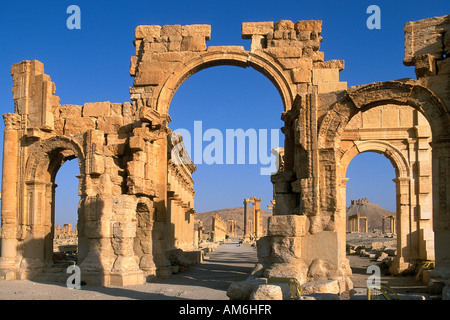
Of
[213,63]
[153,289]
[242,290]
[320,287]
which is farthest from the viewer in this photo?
[213,63]

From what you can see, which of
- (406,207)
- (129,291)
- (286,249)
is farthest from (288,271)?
(406,207)

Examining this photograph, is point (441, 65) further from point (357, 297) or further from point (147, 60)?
point (147, 60)

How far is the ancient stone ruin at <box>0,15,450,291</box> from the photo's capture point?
38.7 ft

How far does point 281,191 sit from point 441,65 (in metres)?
4.34

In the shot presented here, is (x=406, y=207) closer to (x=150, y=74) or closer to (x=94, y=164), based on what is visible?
(x=150, y=74)

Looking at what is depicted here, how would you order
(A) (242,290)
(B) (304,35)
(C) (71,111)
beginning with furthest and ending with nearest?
(C) (71,111), (B) (304,35), (A) (242,290)

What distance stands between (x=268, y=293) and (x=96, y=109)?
9.78 metres

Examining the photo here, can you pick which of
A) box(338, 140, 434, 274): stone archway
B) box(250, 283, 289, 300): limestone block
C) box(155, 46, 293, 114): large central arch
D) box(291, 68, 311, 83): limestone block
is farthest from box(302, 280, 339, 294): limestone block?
box(155, 46, 293, 114): large central arch

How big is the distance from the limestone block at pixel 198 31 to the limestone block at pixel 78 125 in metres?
3.96

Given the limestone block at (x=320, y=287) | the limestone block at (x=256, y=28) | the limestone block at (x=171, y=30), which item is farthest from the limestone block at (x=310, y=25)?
the limestone block at (x=320, y=287)

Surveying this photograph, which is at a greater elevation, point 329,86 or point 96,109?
point 329,86

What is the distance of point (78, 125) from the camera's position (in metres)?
15.2

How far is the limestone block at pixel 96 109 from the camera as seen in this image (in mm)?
15102

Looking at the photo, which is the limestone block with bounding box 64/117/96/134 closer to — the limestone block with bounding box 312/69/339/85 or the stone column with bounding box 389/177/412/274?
the limestone block with bounding box 312/69/339/85
